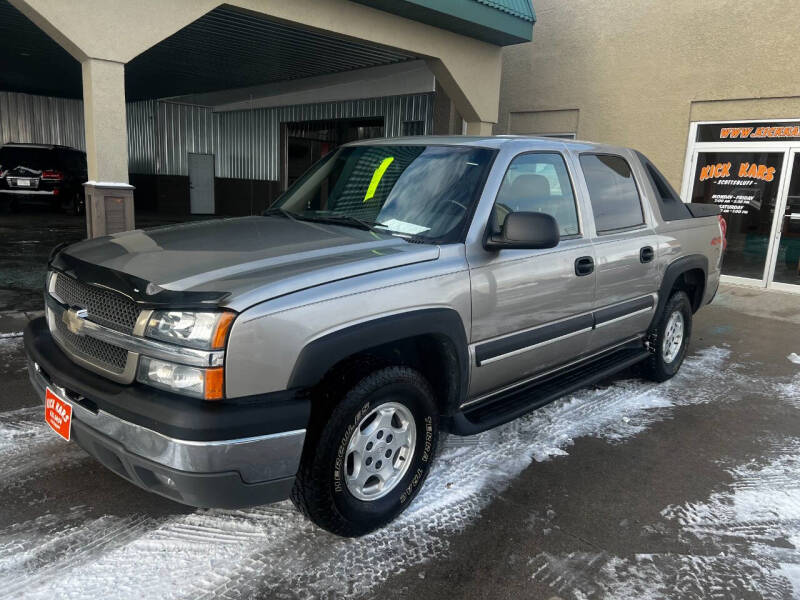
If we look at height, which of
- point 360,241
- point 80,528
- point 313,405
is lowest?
point 80,528

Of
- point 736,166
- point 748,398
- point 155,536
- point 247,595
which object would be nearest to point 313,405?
point 247,595

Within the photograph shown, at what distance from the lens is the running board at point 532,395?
10.8 feet

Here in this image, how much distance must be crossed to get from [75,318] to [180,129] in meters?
20.3

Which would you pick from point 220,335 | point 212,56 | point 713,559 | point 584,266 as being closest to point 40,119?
point 212,56

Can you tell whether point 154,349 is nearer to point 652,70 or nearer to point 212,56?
point 652,70

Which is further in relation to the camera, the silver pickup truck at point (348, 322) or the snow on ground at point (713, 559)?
the snow on ground at point (713, 559)

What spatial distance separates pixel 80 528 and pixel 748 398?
494 centimetres

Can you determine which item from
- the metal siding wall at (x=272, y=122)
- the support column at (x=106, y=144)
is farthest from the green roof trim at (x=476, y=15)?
the metal siding wall at (x=272, y=122)

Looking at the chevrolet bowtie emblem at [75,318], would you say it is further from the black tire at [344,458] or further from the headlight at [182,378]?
the black tire at [344,458]

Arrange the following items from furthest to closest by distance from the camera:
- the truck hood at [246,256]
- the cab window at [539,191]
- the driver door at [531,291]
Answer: the cab window at [539,191], the driver door at [531,291], the truck hood at [246,256]

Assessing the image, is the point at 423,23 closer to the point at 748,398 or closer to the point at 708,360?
the point at 708,360

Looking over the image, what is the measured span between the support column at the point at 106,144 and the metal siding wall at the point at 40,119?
18918mm

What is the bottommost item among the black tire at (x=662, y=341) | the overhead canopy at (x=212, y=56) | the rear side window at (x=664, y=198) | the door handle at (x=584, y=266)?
the black tire at (x=662, y=341)

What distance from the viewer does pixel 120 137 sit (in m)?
7.01
